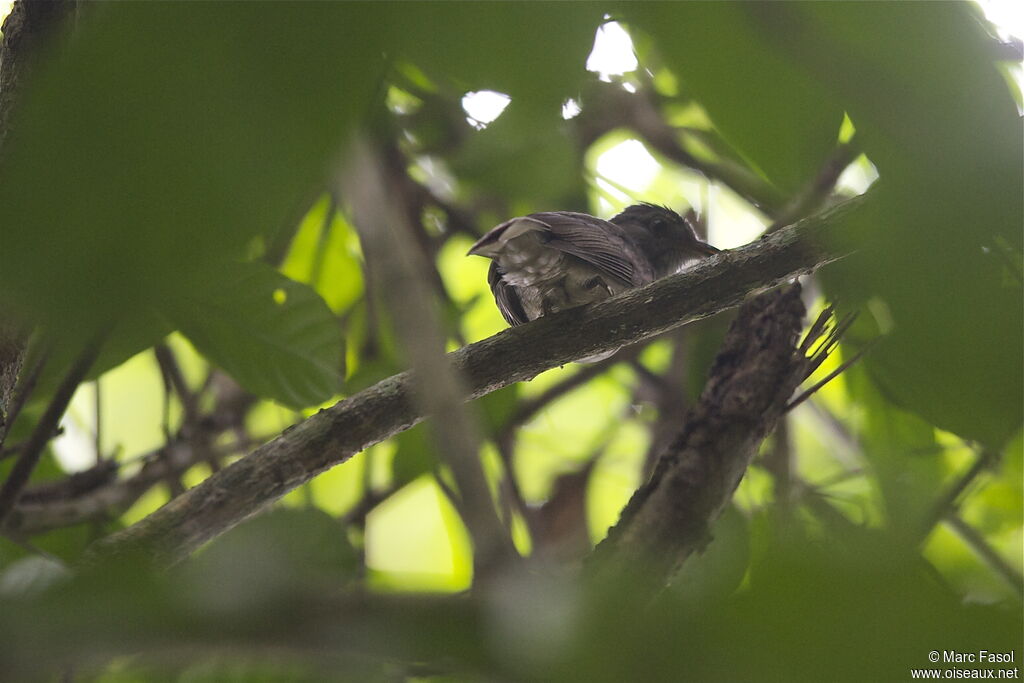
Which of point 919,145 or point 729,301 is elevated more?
point 729,301

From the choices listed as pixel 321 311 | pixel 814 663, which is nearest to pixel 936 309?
pixel 814 663

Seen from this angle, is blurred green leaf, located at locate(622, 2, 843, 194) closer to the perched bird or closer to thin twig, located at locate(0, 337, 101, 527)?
thin twig, located at locate(0, 337, 101, 527)

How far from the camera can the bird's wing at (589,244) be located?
2.20 metres

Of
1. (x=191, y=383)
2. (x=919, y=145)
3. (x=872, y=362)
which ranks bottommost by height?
(x=919, y=145)

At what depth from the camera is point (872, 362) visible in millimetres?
1621

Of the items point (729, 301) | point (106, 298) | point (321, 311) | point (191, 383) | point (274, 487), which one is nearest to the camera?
point (106, 298)

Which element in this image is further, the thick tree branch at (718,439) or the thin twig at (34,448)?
the thick tree branch at (718,439)

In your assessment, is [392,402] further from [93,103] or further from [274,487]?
[93,103]

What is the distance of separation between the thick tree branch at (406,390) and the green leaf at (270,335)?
1.58 feet

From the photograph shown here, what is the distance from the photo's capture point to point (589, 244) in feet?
7.37

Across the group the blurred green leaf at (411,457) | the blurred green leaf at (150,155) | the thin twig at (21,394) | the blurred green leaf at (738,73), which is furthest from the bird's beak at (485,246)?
the blurred green leaf at (150,155)

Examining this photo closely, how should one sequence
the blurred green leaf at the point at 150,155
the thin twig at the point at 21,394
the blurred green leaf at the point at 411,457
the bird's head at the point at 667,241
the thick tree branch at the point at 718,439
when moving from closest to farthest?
the blurred green leaf at the point at 150,155
the thin twig at the point at 21,394
the thick tree branch at the point at 718,439
the blurred green leaf at the point at 411,457
the bird's head at the point at 667,241

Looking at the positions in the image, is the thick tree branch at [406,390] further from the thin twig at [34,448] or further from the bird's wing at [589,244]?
the bird's wing at [589,244]

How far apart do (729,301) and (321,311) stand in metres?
1.03
